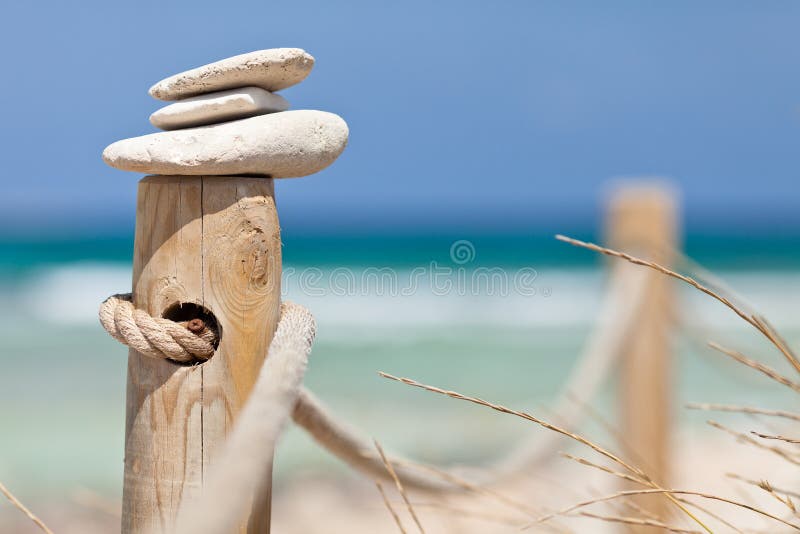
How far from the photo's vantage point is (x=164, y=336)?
101 centimetres

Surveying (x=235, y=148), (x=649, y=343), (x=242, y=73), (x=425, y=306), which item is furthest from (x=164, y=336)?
(x=425, y=306)

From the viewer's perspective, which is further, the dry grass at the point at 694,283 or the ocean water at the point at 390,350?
the ocean water at the point at 390,350

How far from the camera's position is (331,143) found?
1.11 metres

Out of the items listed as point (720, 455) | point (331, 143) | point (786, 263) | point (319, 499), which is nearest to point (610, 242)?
point (331, 143)

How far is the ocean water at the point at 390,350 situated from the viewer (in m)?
5.90

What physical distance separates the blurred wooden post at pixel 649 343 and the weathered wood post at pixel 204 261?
1.99 metres

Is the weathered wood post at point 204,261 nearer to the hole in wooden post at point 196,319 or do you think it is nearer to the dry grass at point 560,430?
the hole in wooden post at point 196,319

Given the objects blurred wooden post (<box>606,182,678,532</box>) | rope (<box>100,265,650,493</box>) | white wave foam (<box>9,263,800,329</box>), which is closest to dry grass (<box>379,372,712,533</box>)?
rope (<box>100,265,650,493</box>)

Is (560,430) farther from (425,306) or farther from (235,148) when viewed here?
(425,306)

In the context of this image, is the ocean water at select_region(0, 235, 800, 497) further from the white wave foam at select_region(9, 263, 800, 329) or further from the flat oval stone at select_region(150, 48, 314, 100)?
the flat oval stone at select_region(150, 48, 314, 100)

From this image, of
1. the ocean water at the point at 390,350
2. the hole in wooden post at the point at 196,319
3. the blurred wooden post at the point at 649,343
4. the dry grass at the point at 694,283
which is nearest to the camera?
the dry grass at the point at 694,283

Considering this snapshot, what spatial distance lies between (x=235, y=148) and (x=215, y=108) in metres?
0.08

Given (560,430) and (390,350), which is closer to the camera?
(560,430)

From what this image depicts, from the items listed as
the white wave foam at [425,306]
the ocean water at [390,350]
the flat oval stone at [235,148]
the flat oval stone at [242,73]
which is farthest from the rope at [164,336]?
the white wave foam at [425,306]
